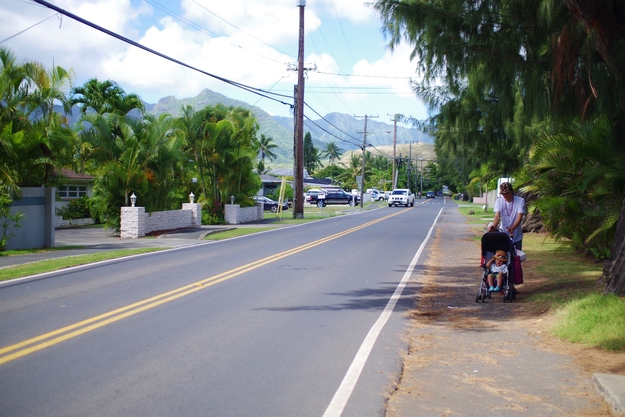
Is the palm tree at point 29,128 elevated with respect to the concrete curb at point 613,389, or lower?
elevated

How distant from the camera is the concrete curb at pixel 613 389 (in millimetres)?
5459

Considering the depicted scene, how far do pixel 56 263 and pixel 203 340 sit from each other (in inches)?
388

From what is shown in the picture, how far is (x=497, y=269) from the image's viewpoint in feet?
35.4

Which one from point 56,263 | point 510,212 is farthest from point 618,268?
point 56,263

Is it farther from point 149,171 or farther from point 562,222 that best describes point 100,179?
point 562,222

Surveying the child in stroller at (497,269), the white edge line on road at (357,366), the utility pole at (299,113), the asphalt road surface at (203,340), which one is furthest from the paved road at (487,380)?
the utility pole at (299,113)

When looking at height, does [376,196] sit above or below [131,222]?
above

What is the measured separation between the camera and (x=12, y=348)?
295 inches

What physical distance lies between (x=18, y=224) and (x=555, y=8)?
54.8 feet

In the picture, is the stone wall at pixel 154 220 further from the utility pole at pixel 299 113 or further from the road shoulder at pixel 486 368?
the road shoulder at pixel 486 368

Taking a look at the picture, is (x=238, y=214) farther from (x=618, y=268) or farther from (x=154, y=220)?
(x=618, y=268)

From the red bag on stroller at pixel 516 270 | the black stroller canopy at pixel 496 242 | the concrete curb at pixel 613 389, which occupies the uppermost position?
the black stroller canopy at pixel 496 242

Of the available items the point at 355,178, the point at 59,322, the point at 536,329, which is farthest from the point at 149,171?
the point at 355,178

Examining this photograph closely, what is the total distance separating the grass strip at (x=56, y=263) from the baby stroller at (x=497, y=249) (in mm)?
9430
